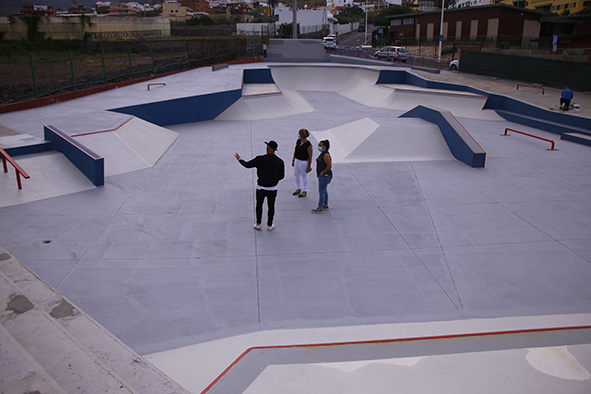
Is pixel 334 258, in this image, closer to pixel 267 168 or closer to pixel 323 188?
pixel 267 168

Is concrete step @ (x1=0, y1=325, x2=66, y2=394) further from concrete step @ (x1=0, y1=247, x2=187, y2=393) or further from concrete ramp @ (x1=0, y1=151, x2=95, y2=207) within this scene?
concrete ramp @ (x1=0, y1=151, x2=95, y2=207)

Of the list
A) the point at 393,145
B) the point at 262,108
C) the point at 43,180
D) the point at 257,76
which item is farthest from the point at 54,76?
the point at 393,145

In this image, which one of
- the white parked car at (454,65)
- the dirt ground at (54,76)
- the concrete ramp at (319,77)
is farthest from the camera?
the white parked car at (454,65)

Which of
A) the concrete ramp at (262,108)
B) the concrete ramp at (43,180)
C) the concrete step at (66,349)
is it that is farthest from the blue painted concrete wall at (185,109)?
the concrete step at (66,349)

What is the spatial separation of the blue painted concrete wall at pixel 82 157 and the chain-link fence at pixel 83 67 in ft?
21.9

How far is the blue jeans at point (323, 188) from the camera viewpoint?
8.07 m

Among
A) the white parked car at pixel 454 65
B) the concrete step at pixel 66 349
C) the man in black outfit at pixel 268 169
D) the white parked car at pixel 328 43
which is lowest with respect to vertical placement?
the concrete step at pixel 66 349

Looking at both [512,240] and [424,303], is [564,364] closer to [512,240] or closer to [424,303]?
[424,303]

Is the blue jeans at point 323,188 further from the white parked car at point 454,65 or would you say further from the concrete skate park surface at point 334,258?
the white parked car at point 454,65

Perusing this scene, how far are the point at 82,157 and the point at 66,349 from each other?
675 centimetres

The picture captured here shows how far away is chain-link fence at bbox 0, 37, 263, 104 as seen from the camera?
15.5m

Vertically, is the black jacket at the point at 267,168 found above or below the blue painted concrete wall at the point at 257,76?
below

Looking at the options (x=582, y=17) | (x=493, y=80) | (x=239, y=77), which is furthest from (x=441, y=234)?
(x=582, y=17)

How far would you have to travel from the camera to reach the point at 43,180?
9.08 meters
